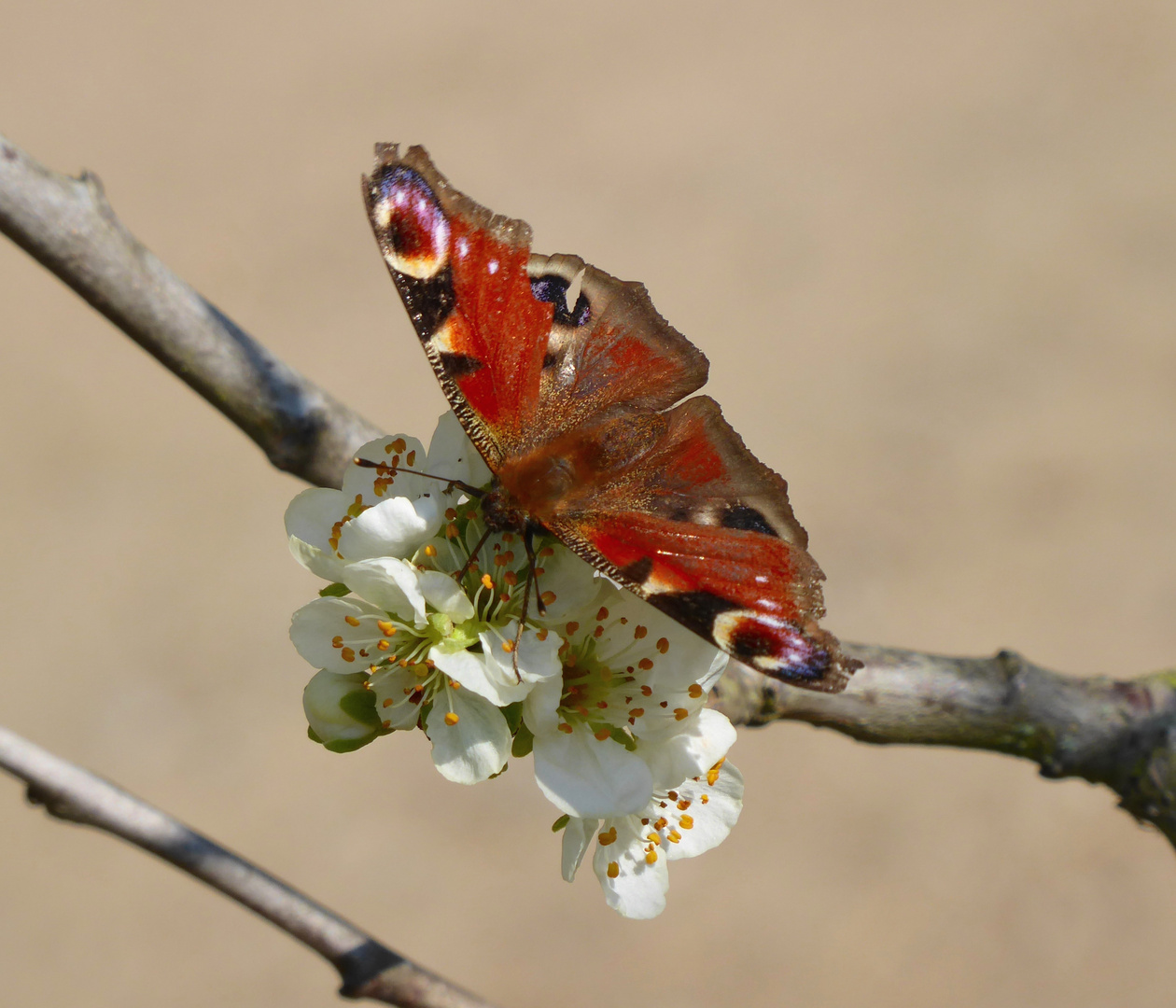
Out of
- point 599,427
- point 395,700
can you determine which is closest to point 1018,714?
point 599,427

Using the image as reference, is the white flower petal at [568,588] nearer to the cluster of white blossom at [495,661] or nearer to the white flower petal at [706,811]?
the cluster of white blossom at [495,661]

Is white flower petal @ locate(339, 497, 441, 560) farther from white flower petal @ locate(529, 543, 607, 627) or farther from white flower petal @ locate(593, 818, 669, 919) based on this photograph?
white flower petal @ locate(593, 818, 669, 919)

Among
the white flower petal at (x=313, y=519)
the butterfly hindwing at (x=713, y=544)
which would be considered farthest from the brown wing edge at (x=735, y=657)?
the white flower petal at (x=313, y=519)

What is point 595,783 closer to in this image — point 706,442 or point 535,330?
point 706,442

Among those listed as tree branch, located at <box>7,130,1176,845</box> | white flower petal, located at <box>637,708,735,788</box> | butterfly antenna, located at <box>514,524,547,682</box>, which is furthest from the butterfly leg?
tree branch, located at <box>7,130,1176,845</box>

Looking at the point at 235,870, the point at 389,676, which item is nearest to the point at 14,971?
the point at 235,870

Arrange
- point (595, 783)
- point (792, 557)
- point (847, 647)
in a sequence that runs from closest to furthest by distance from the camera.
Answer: point (595, 783) → point (792, 557) → point (847, 647)
